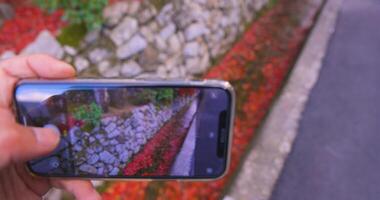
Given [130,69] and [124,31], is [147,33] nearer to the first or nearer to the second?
[124,31]

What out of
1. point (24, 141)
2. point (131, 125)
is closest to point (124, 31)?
point (131, 125)

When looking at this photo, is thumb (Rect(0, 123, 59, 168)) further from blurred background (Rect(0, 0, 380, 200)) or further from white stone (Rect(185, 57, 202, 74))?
white stone (Rect(185, 57, 202, 74))

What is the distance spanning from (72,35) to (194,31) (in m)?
1.45

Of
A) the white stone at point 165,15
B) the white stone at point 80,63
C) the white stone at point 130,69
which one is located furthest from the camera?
the white stone at point 165,15

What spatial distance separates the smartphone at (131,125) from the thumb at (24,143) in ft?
0.32

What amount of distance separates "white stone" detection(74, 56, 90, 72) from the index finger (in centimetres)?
228

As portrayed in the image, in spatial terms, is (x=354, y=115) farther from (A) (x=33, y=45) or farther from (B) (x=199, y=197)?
(A) (x=33, y=45)

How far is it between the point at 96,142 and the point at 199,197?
1.79 m

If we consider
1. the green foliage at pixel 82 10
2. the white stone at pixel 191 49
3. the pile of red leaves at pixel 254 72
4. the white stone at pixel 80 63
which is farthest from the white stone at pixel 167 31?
the white stone at pixel 80 63

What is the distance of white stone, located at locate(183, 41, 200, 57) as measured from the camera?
16.5 feet

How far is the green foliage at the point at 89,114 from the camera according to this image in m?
1.95

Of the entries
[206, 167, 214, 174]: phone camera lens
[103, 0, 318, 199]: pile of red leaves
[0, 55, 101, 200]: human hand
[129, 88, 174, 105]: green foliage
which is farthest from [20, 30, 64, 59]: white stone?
[206, 167, 214, 174]: phone camera lens

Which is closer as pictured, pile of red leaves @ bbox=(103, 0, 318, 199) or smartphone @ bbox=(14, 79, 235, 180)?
smartphone @ bbox=(14, 79, 235, 180)

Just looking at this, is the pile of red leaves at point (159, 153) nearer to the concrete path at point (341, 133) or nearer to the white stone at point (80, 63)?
A: the concrete path at point (341, 133)
